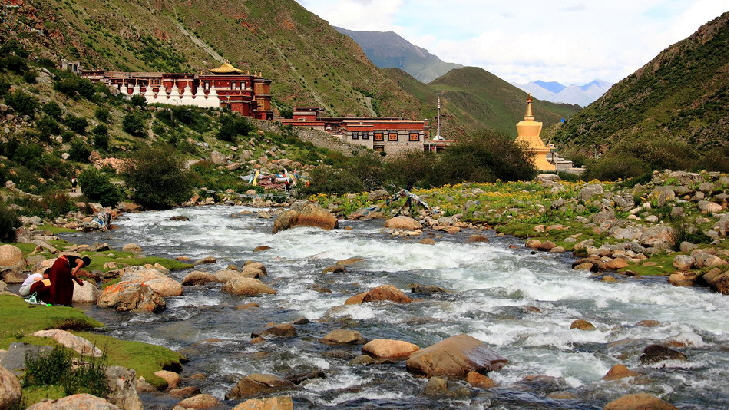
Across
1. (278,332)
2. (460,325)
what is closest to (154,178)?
(278,332)

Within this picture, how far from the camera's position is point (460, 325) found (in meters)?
16.2

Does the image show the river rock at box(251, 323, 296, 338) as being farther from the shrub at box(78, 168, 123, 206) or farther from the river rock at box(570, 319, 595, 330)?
the shrub at box(78, 168, 123, 206)

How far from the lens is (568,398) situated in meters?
11.8

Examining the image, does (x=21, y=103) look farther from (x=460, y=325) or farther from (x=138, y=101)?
(x=460, y=325)

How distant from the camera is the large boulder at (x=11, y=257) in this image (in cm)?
2095

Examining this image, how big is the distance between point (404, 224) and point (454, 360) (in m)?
19.5

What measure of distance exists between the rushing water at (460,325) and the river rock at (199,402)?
0.37 metres

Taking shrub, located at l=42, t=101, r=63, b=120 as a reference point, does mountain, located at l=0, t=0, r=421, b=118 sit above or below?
above

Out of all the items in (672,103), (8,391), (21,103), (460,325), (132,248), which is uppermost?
(672,103)

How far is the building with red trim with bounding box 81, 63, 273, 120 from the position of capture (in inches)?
2872

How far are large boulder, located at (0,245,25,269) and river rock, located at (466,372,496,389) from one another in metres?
15.2

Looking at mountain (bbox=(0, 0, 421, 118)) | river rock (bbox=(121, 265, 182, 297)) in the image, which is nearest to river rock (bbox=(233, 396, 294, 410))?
river rock (bbox=(121, 265, 182, 297))

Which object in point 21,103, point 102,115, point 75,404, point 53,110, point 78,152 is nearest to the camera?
point 75,404

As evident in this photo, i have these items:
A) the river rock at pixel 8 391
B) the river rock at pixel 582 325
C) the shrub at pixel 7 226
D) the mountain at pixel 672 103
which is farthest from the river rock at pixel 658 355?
the mountain at pixel 672 103
